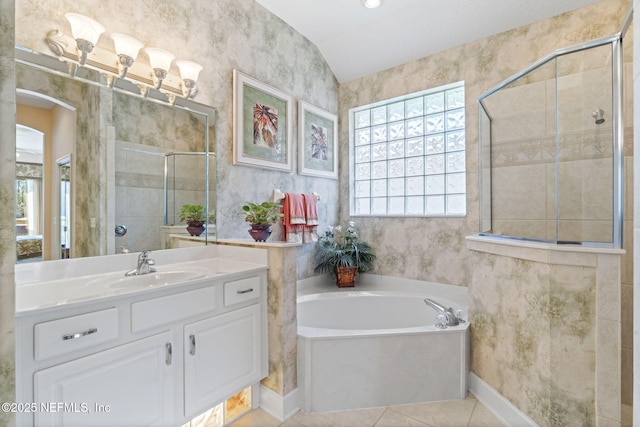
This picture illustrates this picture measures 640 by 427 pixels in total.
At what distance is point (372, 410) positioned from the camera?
69.5 inches

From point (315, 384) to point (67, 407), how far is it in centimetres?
115

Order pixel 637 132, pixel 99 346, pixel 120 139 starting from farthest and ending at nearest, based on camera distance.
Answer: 1. pixel 120 139
2. pixel 99 346
3. pixel 637 132

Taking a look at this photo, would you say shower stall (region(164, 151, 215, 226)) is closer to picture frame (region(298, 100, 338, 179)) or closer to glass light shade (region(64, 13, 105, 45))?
glass light shade (region(64, 13, 105, 45))

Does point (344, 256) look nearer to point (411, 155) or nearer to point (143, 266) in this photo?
point (411, 155)

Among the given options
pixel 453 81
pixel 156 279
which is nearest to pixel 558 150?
pixel 453 81

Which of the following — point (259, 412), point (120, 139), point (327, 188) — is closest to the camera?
point (120, 139)

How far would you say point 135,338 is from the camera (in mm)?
1223

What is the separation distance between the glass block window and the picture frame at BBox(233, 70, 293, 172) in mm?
906

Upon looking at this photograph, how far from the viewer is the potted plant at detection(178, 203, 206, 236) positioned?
1919mm

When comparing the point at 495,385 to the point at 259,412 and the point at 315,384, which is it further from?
the point at 259,412

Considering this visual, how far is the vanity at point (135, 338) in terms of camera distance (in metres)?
1.00

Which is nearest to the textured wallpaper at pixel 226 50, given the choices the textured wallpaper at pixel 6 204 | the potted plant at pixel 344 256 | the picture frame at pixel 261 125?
the picture frame at pixel 261 125

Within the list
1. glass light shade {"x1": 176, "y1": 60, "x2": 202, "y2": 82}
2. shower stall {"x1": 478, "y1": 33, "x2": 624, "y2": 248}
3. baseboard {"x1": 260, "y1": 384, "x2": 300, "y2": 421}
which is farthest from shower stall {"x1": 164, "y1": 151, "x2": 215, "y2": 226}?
shower stall {"x1": 478, "y1": 33, "x2": 624, "y2": 248}

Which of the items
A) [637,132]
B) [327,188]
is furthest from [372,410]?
[327,188]
